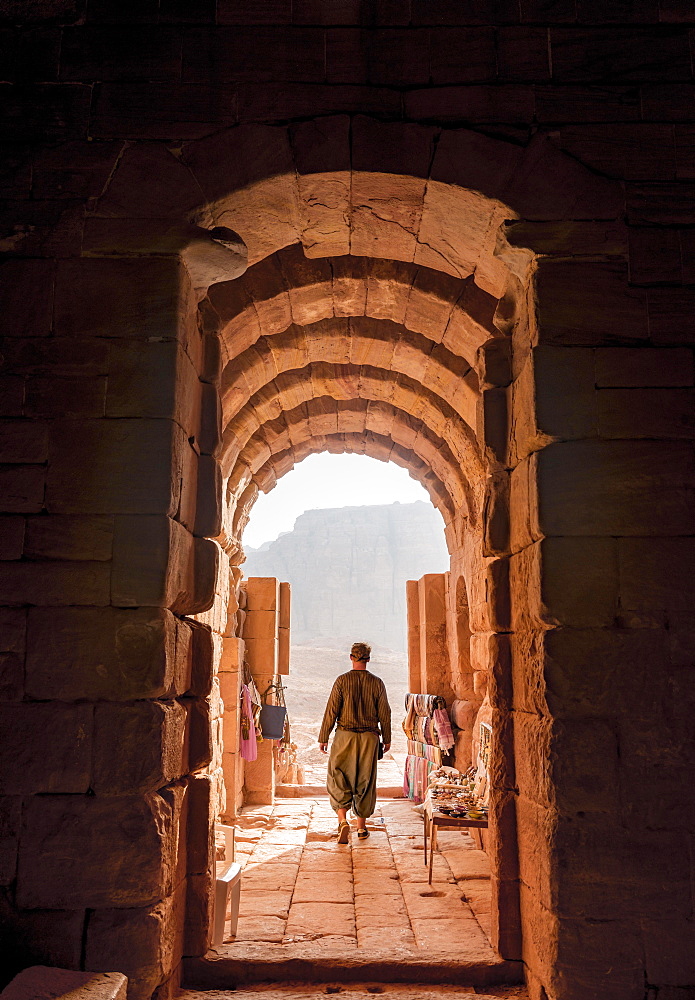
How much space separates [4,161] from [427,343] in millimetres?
3345

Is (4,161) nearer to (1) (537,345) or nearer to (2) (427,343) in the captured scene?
(1) (537,345)

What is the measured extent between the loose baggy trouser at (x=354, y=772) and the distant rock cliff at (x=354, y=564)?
66.0 m

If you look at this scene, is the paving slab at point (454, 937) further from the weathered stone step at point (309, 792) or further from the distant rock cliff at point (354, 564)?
the distant rock cliff at point (354, 564)

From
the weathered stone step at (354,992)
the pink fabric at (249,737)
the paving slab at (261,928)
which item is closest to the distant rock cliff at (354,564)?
the pink fabric at (249,737)

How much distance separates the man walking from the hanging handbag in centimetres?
198

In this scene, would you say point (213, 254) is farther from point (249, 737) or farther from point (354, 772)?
point (249, 737)

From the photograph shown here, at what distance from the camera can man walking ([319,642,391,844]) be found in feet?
22.5

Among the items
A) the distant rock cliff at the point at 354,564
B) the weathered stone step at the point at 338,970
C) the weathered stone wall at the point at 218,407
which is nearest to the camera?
the weathered stone wall at the point at 218,407

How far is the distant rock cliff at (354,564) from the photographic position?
7856 cm

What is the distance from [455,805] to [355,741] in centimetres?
189

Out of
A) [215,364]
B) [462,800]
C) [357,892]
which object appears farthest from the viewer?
[462,800]

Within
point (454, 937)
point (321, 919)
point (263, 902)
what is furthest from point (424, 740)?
point (454, 937)

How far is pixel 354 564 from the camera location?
278ft

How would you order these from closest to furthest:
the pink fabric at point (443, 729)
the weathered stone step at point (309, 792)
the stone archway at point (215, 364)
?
1. the stone archway at point (215, 364)
2. the pink fabric at point (443, 729)
3. the weathered stone step at point (309, 792)
